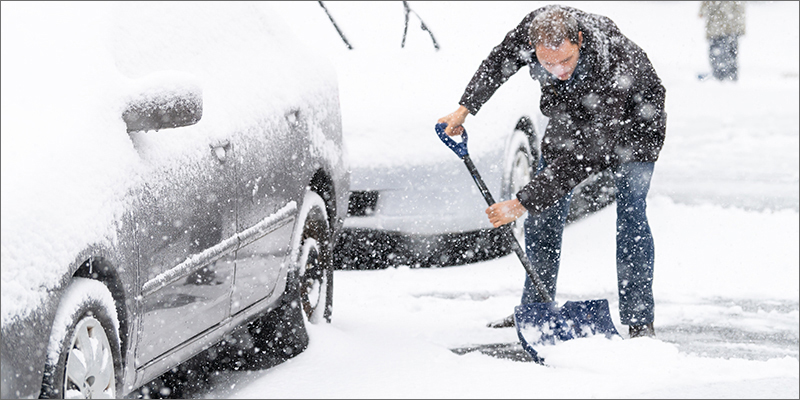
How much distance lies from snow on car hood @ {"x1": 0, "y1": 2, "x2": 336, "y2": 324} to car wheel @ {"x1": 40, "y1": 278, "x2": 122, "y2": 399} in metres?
0.11

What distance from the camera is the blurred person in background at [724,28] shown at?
1622 cm

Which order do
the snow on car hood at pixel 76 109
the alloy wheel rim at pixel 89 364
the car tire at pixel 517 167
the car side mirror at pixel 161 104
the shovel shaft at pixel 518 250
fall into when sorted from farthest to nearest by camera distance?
1. the car tire at pixel 517 167
2. the shovel shaft at pixel 518 250
3. the car side mirror at pixel 161 104
4. the alloy wheel rim at pixel 89 364
5. the snow on car hood at pixel 76 109

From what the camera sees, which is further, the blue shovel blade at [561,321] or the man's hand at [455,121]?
the man's hand at [455,121]

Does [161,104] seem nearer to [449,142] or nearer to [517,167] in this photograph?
[449,142]

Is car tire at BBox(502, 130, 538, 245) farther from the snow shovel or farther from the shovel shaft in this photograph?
the snow shovel

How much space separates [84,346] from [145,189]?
0.52 metres

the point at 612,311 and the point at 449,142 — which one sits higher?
the point at 449,142

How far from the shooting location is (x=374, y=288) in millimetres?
5746

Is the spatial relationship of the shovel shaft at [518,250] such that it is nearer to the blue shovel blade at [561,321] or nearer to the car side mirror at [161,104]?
the blue shovel blade at [561,321]

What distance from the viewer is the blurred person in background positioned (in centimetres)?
1622

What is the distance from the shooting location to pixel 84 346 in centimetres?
267

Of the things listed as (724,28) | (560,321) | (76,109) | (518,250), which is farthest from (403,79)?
(724,28)

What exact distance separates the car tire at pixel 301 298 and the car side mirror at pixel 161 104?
56.1 inches

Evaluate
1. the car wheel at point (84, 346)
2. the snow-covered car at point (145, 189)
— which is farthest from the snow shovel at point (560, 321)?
the car wheel at point (84, 346)
